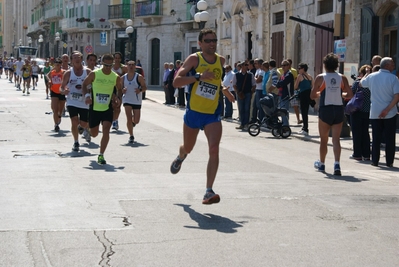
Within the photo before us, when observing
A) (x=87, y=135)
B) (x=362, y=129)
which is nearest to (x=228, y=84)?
A: (x=87, y=135)

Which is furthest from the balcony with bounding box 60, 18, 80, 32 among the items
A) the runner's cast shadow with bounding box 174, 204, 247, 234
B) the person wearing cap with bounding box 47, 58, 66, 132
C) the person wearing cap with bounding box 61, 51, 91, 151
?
the runner's cast shadow with bounding box 174, 204, 247, 234

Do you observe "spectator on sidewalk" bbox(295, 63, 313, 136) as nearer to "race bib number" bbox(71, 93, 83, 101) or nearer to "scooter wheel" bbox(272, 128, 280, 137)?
"scooter wheel" bbox(272, 128, 280, 137)

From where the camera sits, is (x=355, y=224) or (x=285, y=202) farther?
(x=285, y=202)

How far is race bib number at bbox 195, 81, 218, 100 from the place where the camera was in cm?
896

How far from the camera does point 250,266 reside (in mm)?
6082

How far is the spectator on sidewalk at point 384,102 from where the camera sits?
13.1 meters

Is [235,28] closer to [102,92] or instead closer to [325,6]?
[325,6]

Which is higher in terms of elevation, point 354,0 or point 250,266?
point 354,0

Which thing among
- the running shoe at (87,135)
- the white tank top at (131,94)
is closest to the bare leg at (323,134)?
the running shoe at (87,135)

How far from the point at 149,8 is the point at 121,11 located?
524 cm

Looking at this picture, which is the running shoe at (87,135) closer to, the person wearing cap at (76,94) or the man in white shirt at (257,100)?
the person wearing cap at (76,94)

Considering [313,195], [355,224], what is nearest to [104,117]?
[313,195]

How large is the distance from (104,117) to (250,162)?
2.41 m

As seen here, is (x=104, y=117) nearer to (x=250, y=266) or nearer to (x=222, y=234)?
(x=222, y=234)
